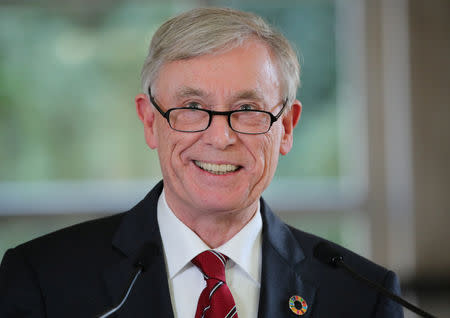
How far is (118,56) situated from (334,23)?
1.91 meters

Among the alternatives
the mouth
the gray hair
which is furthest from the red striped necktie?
the gray hair

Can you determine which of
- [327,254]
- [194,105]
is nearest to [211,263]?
[327,254]

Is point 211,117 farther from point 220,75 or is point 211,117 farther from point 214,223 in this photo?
point 214,223

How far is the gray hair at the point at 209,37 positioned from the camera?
177cm

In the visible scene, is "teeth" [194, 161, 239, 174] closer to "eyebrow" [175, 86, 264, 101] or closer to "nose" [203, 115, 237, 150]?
"nose" [203, 115, 237, 150]

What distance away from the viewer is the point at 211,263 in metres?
1.83

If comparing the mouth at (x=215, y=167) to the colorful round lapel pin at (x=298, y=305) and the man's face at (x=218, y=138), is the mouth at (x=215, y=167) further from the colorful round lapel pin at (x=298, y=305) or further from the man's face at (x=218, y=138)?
the colorful round lapel pin at (x=298, y=305)

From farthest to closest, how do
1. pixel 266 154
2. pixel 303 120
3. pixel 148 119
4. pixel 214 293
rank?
pixel 303 120 → pixel 148 119 → pixel 266 154 → pixel 214 293

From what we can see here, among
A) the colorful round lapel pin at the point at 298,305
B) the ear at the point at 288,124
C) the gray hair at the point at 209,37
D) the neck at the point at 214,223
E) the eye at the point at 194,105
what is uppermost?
the gray hair at the point at 209,37

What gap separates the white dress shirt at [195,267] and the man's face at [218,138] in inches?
3.0

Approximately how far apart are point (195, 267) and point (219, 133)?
0.39 m

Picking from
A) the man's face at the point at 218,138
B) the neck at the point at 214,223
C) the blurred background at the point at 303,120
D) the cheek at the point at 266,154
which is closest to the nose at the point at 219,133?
the man's face at the point at 218,138

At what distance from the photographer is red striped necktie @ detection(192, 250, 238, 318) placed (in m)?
1.73

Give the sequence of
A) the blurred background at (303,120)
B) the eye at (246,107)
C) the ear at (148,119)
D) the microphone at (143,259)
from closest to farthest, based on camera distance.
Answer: the microphone at (143,259), the eye at (246,107), the ear at (148,119), the blurred background at (303,120)
